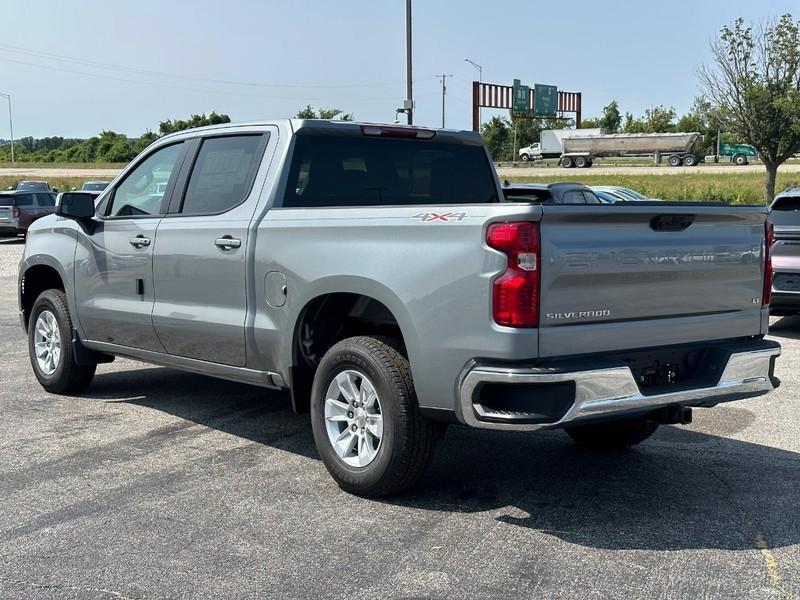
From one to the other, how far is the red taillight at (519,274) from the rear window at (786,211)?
7523 mm

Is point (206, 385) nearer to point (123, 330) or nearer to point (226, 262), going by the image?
point (123, 330)

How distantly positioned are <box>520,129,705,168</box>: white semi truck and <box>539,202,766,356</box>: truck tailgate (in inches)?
2747

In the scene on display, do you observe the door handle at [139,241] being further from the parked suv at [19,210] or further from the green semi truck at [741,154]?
the green semi truck at [741,154]

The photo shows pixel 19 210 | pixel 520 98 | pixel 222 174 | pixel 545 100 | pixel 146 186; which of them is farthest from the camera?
pixel 545 100

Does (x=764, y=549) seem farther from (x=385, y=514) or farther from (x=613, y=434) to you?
(x=385, y=514)

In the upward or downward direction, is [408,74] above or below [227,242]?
above

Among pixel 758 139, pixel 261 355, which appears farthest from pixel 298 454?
pixel 758 139

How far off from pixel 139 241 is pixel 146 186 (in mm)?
503

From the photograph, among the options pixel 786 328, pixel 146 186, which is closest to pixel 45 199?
pixel 786 328

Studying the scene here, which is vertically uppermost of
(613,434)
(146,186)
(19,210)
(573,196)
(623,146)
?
(623,146)

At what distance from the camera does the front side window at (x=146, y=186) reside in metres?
6.79

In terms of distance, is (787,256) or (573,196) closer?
(787,256)

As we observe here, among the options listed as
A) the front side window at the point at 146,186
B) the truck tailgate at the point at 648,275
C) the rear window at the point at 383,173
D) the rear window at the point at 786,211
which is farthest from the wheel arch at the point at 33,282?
the rear window at the point at 786,211

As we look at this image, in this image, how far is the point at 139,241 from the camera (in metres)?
6.69
